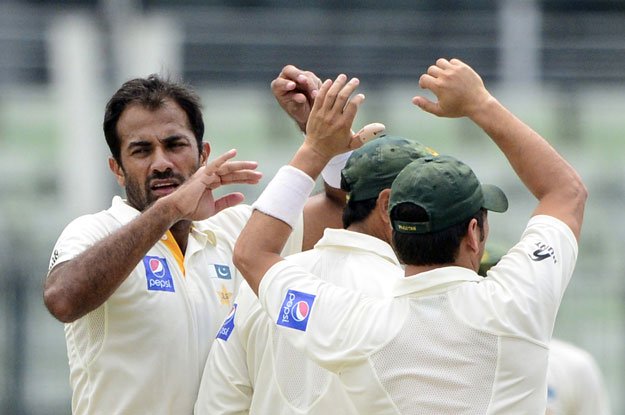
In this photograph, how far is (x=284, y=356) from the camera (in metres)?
3.90

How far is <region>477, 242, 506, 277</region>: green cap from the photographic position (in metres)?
5.18

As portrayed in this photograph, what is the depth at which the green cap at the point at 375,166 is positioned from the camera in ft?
13.1

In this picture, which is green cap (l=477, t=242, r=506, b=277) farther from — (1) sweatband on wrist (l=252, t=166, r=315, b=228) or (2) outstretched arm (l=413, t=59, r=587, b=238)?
(1) sweatband on wrist (l=252, t=166, r=315, b=228)

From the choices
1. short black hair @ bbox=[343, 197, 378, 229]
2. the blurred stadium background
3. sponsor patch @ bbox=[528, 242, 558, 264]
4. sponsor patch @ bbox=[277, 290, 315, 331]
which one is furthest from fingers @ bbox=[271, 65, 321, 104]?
the blurred stadium background

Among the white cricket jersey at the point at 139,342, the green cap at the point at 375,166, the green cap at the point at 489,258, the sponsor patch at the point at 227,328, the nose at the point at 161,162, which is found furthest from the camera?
the green cap at the point at 489,258

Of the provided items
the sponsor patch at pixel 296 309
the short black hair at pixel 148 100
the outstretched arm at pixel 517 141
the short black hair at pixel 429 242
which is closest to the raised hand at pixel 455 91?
the outstretched arm at pixel 517 141

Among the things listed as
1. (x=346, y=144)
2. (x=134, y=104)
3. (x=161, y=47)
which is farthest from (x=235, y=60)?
(x=346, y=144)

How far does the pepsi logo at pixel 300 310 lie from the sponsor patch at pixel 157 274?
0.88 meters

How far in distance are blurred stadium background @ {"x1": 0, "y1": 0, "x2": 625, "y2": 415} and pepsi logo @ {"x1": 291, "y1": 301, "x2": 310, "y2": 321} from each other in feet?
22.2

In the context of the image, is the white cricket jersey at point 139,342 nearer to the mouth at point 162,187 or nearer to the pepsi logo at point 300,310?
the mouth at point 162,187

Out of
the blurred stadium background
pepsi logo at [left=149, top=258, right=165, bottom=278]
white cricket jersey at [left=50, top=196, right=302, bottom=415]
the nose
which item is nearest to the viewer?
white cricket jersey at [left=50, top=196, right=302, bottom=415]

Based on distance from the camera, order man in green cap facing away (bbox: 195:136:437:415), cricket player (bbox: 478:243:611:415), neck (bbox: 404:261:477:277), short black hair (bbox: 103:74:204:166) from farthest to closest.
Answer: cricket player (bbox: 478:243:611:415), short black hair (bbox: 103:74:204:166), man in green cap facing away (bbox: 195:136:437:415), neck (bbox: 404:261:477:277)

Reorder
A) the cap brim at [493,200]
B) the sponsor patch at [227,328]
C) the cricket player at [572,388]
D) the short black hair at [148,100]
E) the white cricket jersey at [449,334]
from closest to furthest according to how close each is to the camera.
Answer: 1. the white cricket jersey at [449,334]
2. the cap brim at [493,200]
3. the sponsor patch at [227,328]
4. the short black hair at [148,100]
5. the cricket player at [572,388]

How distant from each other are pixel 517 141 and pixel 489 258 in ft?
4.96
